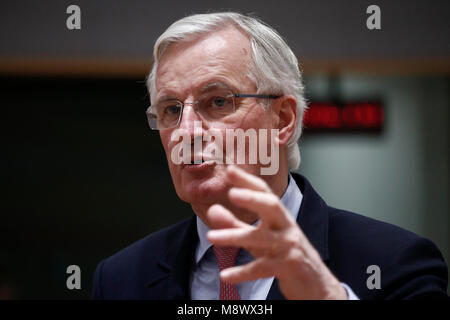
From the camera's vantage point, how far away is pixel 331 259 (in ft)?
3.42

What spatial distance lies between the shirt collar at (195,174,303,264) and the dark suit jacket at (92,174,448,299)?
18mm

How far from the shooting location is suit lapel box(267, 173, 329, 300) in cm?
105

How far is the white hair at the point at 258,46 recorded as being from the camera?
1.12 meters

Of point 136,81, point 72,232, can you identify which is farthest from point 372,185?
point 72,232

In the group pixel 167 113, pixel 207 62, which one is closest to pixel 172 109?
pixel 167 113

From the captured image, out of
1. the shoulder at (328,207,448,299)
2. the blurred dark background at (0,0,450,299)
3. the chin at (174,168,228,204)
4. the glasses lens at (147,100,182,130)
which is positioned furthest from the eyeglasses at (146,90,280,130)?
the blurred dark background at (0,0,450,299)

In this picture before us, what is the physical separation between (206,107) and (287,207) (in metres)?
0.30

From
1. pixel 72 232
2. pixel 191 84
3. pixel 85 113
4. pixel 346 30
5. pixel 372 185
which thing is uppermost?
pixel 346 30

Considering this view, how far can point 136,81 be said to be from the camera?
252 centimetres

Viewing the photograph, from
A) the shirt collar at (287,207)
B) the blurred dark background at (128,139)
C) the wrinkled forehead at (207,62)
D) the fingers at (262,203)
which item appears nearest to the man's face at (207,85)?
the wrinkled forehead at (207,62)

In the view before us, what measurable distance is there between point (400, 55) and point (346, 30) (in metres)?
0.26

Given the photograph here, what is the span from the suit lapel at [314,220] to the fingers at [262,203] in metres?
0.34
